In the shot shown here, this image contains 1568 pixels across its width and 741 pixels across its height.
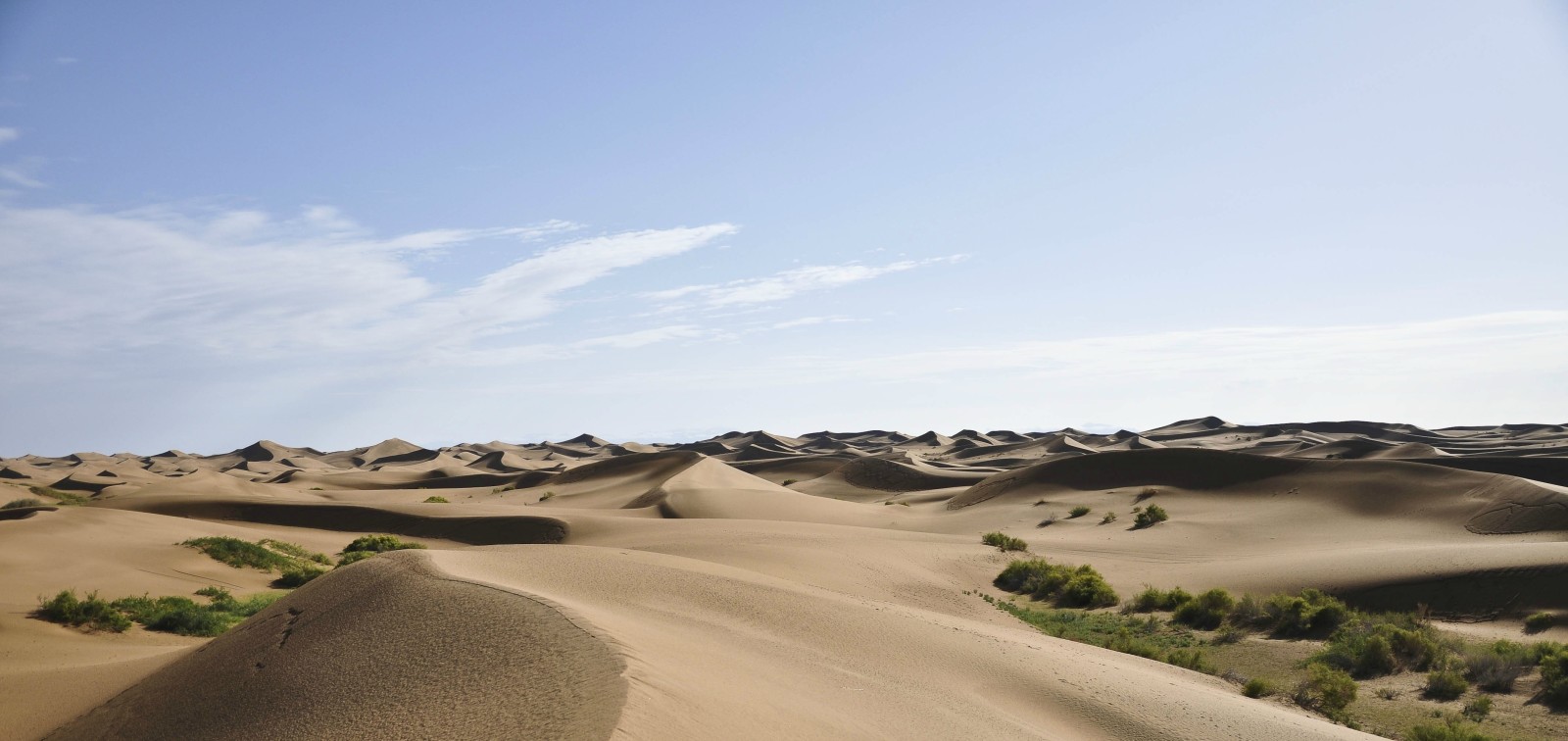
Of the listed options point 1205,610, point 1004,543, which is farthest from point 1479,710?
point 1004,543

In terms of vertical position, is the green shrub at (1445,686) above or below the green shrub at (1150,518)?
below

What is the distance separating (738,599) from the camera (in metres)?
12.2

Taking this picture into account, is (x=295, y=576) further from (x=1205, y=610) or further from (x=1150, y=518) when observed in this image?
(x=1150, y=518)

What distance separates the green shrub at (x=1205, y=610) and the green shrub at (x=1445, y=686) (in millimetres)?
4447

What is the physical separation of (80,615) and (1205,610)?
18.9m

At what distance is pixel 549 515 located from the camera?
2942cm

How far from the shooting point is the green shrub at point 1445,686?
39.8ft

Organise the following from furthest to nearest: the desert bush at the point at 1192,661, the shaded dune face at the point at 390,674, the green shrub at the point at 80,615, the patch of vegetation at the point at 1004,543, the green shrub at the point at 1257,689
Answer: the patch of vegetation at the point at 1004,543 → the green shrub at the point at 80,615 → the desert bush at the point at 1192,661 → the green shrub at the point at 1257,689 → the shaded dune face at the point at 390,674

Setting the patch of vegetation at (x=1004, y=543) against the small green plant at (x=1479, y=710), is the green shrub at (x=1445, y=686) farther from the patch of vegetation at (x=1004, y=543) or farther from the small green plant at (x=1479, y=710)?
the patch of vegetation at (x=1004, y=543)

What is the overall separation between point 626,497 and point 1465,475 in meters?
29.8

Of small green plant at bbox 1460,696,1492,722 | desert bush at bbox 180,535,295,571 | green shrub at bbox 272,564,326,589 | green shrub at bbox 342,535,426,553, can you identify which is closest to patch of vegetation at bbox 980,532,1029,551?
small green plant at bbox 1460,696,1492,722

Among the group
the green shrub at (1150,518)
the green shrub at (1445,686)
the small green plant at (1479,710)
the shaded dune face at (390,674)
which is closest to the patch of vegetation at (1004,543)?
the green shrub at (1150,518)

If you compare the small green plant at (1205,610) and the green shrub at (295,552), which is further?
the green shrub at (295,552)

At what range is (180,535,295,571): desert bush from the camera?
21.9 m
